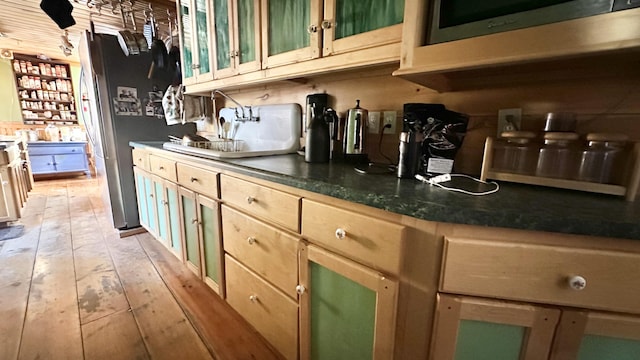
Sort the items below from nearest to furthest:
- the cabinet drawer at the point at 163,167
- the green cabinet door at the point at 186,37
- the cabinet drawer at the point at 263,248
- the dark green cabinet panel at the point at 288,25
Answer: the cabinet drawer at the point at 263,248 < the dark green cabinet panel at the point at 288,25 < the cabinet drawer at the point at 163,167 < the green cabinet door at the point at 186,37

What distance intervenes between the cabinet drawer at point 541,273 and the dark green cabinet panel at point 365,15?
0.78m

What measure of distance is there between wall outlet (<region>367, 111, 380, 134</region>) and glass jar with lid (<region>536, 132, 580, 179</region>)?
629 mm

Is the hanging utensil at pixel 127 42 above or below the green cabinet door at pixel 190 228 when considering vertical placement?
above

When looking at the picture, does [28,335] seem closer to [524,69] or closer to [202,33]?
[202,33]

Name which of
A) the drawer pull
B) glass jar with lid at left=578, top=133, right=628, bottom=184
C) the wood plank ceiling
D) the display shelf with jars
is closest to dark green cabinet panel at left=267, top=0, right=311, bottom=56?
glass jar with lid at left=578, top=133, right=628, bottom=184

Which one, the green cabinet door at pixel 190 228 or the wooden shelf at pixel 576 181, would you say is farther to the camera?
the green cabinet door at pixel 190 228

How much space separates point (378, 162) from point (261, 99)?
3.35 feet

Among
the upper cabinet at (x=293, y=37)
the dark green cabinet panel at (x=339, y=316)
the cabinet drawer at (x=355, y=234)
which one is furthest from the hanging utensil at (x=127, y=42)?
the dark green cabinet panel at (x=339, y=316)

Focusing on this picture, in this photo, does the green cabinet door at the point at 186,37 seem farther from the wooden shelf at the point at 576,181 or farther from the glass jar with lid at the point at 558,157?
the glass jar with lid at the point at 558,157

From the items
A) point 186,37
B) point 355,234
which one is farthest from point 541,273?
point 186,37

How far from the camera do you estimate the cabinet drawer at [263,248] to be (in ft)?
3.33

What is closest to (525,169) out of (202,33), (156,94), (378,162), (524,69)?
(524,69)

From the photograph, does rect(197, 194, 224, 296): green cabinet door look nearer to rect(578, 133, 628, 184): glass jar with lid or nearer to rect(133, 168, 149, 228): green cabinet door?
rect(133, 168, 149, 228): green cabinet door

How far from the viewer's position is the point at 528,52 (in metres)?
0.67
